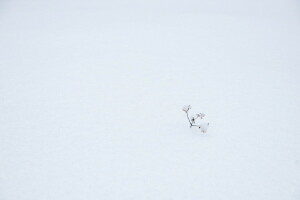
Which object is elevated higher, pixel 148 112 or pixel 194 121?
pixel 148 112

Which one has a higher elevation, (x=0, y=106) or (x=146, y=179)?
(x=0, y=106)

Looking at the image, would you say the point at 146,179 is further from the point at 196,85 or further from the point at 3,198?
the point at 196,85

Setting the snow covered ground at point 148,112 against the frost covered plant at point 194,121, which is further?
the frost covered plant at point 194,121

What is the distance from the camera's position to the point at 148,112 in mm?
5375

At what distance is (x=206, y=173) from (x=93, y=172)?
175 cm

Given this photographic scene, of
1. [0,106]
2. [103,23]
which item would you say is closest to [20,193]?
[0,106]

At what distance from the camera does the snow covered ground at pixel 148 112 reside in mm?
3814

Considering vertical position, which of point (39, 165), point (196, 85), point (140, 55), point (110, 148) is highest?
point (140, 55)

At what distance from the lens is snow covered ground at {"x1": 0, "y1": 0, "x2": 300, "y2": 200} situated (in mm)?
3814

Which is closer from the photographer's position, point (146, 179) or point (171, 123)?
point (146, 179)

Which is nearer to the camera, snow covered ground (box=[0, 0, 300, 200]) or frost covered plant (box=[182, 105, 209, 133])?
snow covered ground (box=[0, 0, 300, 200])

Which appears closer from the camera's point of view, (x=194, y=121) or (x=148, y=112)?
(x=194, y=121)

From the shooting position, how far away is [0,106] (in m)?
5.49

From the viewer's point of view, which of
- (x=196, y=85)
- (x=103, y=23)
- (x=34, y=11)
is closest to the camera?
(x=196, y=85)
